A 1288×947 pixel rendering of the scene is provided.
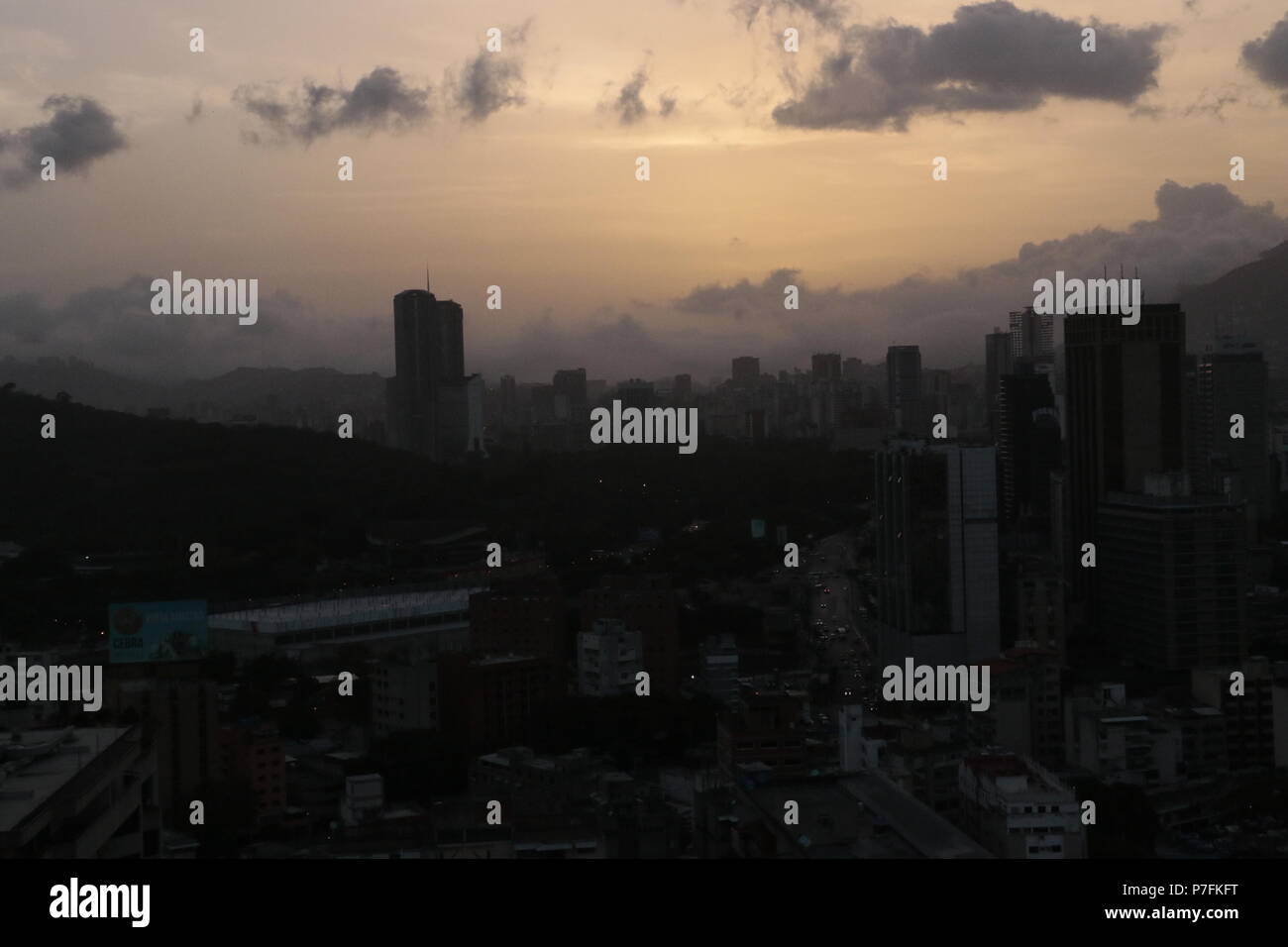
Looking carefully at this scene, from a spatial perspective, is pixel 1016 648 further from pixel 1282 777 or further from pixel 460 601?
pixel 460 601

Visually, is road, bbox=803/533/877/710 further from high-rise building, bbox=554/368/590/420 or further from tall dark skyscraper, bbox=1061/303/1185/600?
high-rise building, bbox=554/368/590/420

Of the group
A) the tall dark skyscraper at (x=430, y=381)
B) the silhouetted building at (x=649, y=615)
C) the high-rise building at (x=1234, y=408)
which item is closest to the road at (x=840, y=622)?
the silhouetted building at (x=649, y=615)

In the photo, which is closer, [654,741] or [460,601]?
[654,741]

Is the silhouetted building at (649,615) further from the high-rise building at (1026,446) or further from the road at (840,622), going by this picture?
the high-rise building at (1026,446)

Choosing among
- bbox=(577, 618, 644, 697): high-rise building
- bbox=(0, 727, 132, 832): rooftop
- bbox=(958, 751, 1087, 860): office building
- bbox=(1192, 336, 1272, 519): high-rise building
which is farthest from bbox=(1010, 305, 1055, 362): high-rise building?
bbox=(0, 727, 132, 832): rooftop

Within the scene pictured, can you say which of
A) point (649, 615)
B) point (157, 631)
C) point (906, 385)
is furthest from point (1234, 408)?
point (157, 631)
